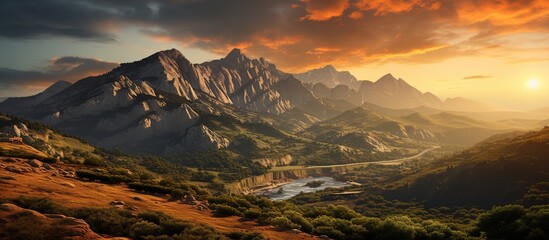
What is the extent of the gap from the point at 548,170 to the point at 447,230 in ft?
427

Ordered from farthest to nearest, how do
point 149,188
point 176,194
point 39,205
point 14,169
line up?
point 149,188
point 176,194
point 14,169
point 39,205

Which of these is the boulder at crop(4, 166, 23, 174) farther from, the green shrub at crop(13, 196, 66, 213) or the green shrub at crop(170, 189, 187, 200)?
the green shrub at crop(170, 189, 187, 200)

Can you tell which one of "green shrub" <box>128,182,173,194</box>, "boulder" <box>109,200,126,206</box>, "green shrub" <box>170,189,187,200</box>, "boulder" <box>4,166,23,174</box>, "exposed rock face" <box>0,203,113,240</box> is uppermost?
"boulder" <box>4,166,23,174</box>

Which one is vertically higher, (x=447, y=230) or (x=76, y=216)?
(x=76, y=216)

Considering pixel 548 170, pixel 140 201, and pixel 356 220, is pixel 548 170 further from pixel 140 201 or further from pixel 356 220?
pixel 140 201

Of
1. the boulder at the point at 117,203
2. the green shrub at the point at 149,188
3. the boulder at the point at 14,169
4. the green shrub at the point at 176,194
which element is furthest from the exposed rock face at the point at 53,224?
the green shrub at the point at 149,188

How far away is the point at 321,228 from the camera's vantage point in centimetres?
3791

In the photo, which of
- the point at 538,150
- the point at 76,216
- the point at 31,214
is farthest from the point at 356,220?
the point at 538,150

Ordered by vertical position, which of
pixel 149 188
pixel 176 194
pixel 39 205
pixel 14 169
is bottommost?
pixel 176 194

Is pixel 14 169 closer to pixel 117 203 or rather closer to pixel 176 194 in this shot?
pixel 117 203

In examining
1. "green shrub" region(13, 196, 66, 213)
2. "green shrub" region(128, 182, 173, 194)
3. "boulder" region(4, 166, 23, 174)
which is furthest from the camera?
"green shrub" region(128, 182, 173, 194)

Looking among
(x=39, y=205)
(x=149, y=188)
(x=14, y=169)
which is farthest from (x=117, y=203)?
(x=14, y=169)

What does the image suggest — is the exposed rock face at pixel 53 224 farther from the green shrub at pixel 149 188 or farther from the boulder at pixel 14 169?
the green shrub at pixel 149 188

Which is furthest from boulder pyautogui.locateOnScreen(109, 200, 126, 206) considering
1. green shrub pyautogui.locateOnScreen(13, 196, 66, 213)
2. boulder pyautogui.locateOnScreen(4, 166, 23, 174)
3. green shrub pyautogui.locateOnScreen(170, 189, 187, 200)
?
boulder pyautogui.locateOnScreen(4, 166, 23, 174)
